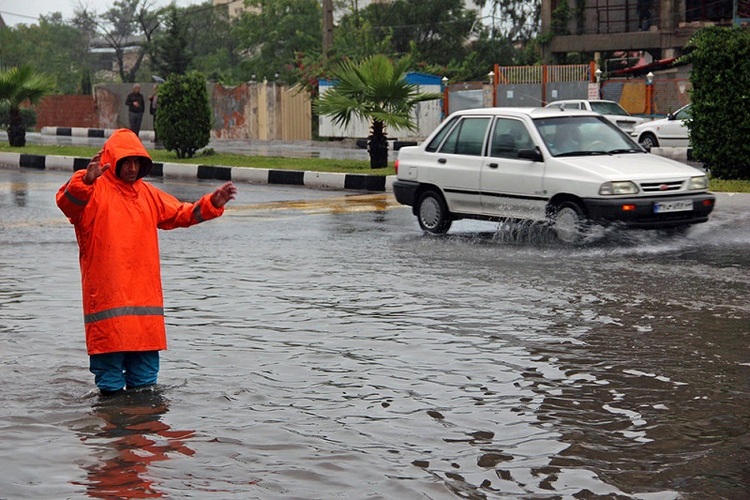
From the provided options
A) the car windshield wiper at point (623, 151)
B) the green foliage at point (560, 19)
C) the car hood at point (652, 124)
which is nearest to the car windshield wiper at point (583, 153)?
the car windshield wiper at point (623, 151)

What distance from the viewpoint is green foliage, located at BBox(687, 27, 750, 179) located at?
18.1m

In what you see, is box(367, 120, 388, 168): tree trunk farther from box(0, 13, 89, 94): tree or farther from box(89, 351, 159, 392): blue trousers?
box(0, 13, 89, 94): tree

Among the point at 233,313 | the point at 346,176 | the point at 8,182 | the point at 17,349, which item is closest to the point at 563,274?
the point at 233,313

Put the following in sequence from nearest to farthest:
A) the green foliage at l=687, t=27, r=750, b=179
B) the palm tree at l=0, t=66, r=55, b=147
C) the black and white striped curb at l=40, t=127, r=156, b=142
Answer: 1. the green foliage at l=687, t=27, r=750, b=179
2. the palm tree at l=0, t=66, r=55, b=147
3. the black and white striped curb at l=40, t=127, r=156, b=142

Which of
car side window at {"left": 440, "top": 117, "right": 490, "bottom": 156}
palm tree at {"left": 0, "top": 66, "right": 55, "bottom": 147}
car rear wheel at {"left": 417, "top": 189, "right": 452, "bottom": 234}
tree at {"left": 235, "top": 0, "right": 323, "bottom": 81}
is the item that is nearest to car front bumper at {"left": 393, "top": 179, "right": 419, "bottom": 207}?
car rear wheel at {"left": 417, "top": 189, "right": 452, "bottom": 234}

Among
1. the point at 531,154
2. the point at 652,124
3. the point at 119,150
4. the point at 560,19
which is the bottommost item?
the point at 531,154

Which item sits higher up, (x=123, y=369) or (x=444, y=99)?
(x=444, y=99)

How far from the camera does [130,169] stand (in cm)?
624

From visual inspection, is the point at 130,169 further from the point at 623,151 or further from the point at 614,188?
the point at 623,151

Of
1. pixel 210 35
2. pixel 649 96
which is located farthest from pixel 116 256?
pixel 210 35

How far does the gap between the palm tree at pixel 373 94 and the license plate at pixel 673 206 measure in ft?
29.9

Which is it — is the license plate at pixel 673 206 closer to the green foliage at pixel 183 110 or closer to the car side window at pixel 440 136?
the car side window at pixel 440 136

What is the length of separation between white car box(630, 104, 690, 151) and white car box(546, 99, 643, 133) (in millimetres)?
385

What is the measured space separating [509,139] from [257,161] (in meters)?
12.9
